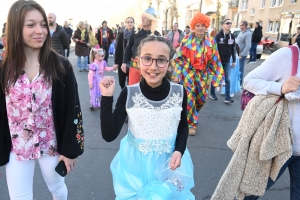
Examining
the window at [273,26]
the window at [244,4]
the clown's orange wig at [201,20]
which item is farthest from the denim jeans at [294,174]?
the window at [244,4]

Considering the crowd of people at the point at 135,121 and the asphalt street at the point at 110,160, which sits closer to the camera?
the crowd of people at the point at 135,121

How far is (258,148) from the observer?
1.98m

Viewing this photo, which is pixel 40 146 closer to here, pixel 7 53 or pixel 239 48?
pixel 7 53

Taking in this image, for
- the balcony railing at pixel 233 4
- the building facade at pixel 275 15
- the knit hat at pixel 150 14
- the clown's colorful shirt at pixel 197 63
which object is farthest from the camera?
the balcony railing at pixel 233 4

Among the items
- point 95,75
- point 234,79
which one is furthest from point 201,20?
point 234,79

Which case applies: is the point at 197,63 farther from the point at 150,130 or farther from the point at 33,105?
the point at 33,105

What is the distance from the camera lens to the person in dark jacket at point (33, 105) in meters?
1.69

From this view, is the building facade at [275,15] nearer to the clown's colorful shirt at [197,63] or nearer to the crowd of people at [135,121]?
the clown's colorful shirt at [197,63]

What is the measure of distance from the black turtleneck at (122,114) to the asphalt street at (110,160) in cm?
131

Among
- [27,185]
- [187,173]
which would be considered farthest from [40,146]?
[187,173]

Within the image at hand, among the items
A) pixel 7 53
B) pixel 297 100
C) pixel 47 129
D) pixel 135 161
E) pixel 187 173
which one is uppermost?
pixel 7 53

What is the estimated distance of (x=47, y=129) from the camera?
71.8 inches

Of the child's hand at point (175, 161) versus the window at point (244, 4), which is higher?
the window at point (244, 4)

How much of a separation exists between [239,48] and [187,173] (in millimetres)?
7021
